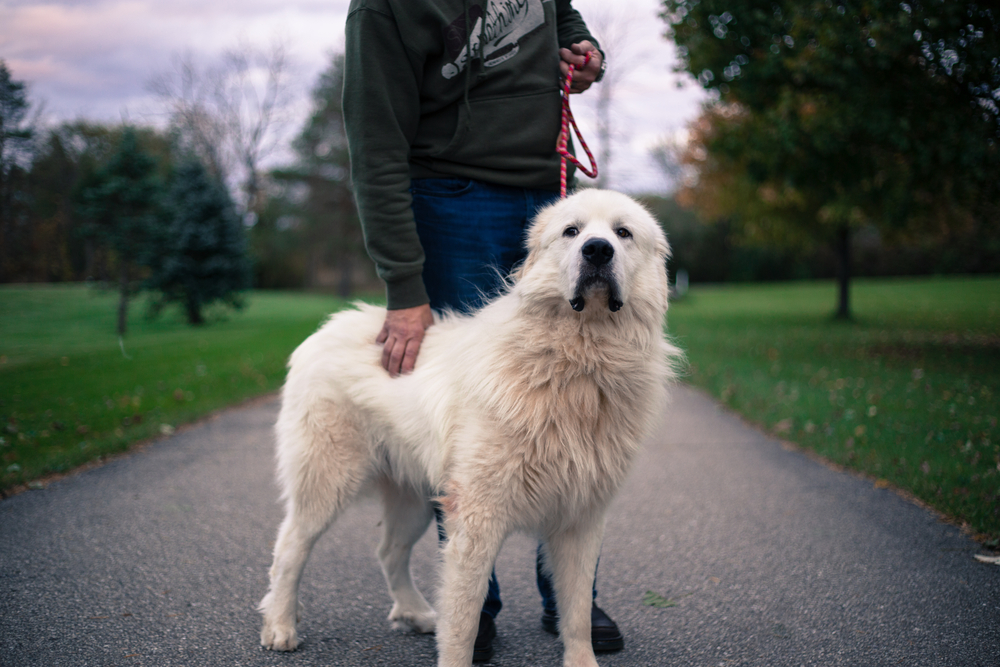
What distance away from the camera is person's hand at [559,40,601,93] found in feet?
9.40

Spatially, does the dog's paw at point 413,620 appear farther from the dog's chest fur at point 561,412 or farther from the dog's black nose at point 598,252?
the dog's black nose at point 598,252

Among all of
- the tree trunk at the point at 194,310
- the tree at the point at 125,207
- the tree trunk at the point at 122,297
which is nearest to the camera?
the tree at the point at 125,207

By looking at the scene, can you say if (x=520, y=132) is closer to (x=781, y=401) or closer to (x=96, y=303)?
(x=781, y=401)

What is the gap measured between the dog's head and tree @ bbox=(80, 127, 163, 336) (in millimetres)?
6939

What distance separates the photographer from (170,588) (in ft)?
10.6

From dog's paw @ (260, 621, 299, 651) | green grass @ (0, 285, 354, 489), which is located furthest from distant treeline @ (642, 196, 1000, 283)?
dog's paw @ (260, 621, 299, 651)

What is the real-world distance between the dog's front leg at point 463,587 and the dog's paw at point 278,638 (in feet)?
2.71

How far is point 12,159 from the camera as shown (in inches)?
230

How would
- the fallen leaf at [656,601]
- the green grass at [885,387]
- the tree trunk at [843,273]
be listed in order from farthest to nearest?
the tree trunk at [843,273] < the green grass at [885,387] < the fallen leaf at [656,601]

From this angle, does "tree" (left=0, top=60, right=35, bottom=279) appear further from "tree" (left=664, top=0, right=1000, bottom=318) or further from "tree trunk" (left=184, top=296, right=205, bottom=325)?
"tree" (left=664, top=0, right=1000, bottom=318)

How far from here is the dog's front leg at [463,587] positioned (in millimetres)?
2279

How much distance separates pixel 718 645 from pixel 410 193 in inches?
96.6

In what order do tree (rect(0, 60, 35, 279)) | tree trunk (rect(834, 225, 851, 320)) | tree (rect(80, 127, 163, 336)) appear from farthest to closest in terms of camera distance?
1. tree trunk (rect(834, 225, 851, 320))
2. tree (rect(80, 127, 163, 336))
3. tree (rect(0, 60, 35, 279))

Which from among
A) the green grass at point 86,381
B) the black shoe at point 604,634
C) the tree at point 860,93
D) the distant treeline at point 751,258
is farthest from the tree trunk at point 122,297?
the distant treeline at point 751,258
